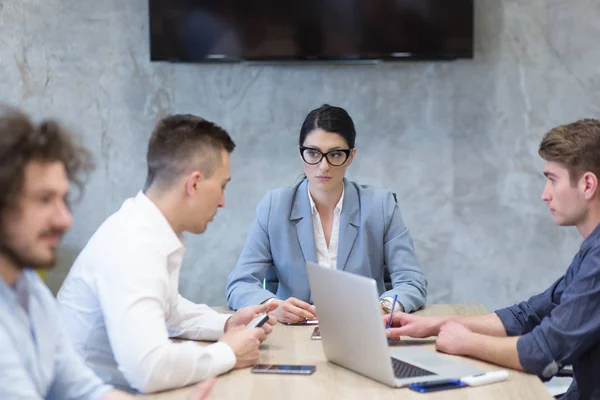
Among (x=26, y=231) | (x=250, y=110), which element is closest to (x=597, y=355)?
(x=26, y=231)

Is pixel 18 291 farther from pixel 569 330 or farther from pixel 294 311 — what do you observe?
pixel 569 330

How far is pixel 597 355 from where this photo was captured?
2.14 meters

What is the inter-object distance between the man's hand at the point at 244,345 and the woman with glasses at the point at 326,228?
763 millimetres

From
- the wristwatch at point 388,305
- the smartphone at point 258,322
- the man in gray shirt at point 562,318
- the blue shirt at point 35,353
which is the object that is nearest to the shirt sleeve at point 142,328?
the blue shirt at point 35,353

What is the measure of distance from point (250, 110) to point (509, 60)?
4.45 ft

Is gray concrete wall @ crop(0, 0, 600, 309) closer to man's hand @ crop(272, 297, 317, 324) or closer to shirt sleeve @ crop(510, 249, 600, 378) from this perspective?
man's hand @ crop(272, 297, 317, 324)

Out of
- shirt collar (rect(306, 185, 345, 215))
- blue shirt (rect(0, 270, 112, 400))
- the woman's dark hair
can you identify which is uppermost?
the woman's dark hair

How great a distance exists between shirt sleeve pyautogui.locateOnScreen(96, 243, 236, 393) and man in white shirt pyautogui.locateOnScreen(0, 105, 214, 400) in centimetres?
22

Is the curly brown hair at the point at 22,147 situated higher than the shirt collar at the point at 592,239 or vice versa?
the curly brown hair at the point at 22,147

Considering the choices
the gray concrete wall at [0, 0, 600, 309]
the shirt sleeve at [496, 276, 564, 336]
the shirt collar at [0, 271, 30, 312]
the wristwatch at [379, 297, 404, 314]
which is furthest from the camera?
the gray concrete wall at [0, 0, 600, 309]

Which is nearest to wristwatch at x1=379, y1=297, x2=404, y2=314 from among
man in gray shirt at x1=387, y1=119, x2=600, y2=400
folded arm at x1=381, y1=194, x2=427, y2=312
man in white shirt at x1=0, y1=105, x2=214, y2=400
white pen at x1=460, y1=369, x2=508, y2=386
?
folded arm at x1=381, y1=194, x2=427, y2=312

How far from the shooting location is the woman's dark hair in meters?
2.99

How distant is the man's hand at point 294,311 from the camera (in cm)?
253

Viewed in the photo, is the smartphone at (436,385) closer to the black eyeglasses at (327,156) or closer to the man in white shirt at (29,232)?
the man in white shirt at (29,232)
